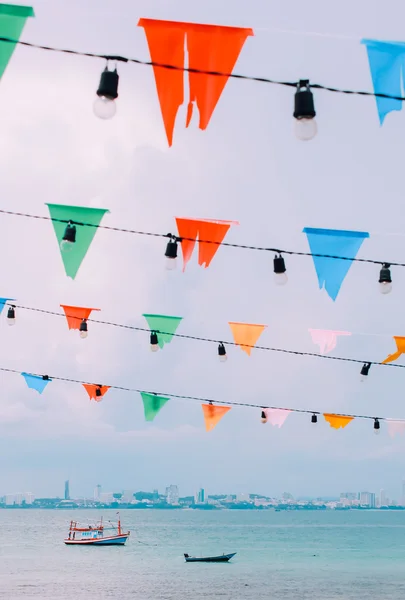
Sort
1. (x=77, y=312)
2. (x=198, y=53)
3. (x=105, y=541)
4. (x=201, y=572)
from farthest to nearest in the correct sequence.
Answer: (x=105, y=541)
(x=201, y=572)
(x=77, y=312)
(x=198, y=53)

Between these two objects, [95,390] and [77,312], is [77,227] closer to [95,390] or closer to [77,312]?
[77,312]

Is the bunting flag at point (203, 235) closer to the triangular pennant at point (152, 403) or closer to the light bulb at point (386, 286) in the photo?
the light bulb at point (386, 286)

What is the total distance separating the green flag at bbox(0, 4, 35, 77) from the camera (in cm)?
473

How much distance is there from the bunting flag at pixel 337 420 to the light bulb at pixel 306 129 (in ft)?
26.6

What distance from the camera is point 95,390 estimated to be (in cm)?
1230

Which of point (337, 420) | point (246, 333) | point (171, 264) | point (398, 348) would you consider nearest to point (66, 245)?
point (171, 264)

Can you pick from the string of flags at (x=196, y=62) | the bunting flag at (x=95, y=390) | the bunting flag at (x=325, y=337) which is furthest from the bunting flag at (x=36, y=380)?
the string of flags at (x=196, y=62)

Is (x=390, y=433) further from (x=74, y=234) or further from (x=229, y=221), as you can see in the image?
(x=74, y=234)

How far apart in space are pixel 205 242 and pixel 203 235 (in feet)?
0.24

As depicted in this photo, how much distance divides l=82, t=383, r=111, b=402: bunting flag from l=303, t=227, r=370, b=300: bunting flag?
5.63 meters

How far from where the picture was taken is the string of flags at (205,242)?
7219 mm

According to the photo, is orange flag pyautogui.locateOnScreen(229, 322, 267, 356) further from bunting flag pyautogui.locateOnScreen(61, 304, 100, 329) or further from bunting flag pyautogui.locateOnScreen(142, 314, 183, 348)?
bunting flag pyautogui.locateOnScreen(61, 304, 100, 329)

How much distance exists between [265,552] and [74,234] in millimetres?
73438

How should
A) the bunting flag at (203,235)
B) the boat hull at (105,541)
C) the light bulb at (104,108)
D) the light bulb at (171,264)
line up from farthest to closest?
1. the boat hull at (105,541)
2. the light bulb at (171,264)
3. the bunting flag at (203,235)
4. the light bulb at (104,108)
